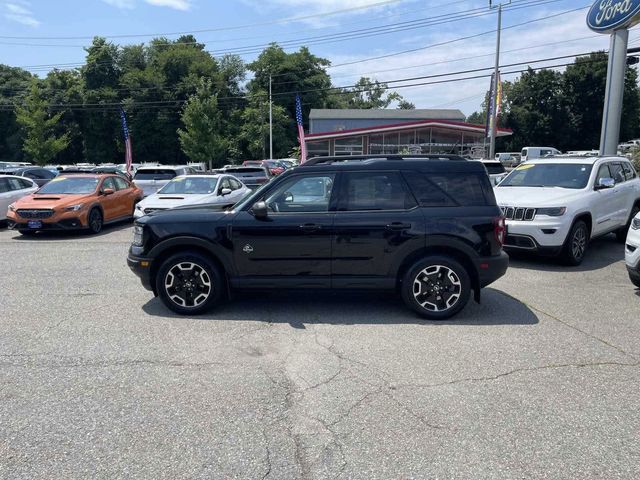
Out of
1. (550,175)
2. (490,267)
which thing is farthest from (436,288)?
(550,175)

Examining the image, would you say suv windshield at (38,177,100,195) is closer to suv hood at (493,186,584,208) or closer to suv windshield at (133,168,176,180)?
suv windshield at (133,168,176,180)

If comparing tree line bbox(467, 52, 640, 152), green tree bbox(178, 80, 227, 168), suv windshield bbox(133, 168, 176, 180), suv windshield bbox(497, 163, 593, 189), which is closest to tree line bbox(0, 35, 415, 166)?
green tree bbox(178, 80, 227, 168)

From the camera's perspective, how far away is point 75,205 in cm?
1209

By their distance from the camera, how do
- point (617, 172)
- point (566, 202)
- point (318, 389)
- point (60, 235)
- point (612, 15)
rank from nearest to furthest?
point (318, 389)
point (566, 202)
point (617, 172)
point (60, 235)
point (612, 15)

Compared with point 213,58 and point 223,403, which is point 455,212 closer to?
point 223,403

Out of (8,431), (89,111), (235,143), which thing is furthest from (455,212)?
(89,111)

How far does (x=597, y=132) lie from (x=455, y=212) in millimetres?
68322

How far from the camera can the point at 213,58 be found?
70375 mm

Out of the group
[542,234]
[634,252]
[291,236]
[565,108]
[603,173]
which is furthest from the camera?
[565,108]

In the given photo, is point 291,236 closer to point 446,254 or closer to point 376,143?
point 446,254

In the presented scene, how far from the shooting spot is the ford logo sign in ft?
48.4

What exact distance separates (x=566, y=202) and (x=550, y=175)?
1568mm

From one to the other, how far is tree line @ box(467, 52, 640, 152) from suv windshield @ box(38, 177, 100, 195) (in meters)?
62.7

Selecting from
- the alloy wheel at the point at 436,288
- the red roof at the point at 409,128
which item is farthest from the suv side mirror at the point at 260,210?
the red roof at the point at 409,128
